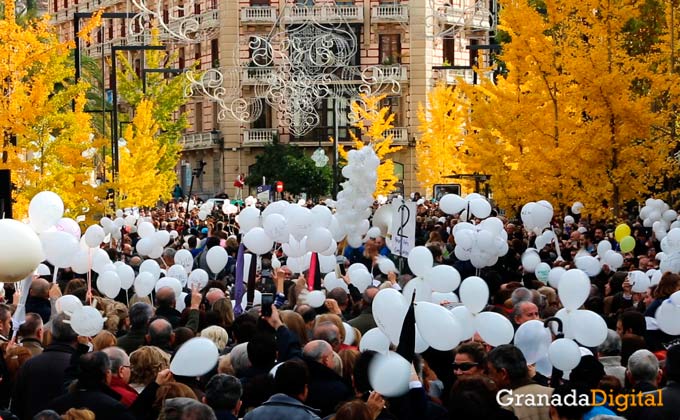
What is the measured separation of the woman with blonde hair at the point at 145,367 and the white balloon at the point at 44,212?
474cm

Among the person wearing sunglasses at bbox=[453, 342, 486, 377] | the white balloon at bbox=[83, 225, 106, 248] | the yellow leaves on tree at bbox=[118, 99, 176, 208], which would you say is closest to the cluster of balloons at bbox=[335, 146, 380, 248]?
the white balloon at bbox=[83, 225, 106, 248]

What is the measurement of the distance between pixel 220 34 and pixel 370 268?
49956 millimetres

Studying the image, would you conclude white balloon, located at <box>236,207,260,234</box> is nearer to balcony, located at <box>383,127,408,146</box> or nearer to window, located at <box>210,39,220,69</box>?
balcony, located at <box>383,127,408,146</box>

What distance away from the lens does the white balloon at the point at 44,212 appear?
13.7 metres

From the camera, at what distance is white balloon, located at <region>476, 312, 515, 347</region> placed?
9.72m

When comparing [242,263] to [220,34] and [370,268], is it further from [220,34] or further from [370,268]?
[220,34]

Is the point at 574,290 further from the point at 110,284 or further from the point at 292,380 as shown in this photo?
the point at 110,284

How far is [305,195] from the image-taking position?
63.1 meters

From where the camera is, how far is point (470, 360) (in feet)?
29.2

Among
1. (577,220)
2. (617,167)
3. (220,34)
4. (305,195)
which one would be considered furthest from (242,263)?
(220,34)

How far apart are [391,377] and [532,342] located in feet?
6.72

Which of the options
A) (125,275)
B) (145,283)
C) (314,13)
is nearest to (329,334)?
(145,283)

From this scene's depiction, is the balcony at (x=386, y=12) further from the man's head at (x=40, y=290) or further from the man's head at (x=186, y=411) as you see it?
the man's head at (x=186, y=411)

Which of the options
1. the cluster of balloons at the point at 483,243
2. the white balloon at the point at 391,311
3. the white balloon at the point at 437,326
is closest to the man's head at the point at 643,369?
the white balloon at the point at 437,326
